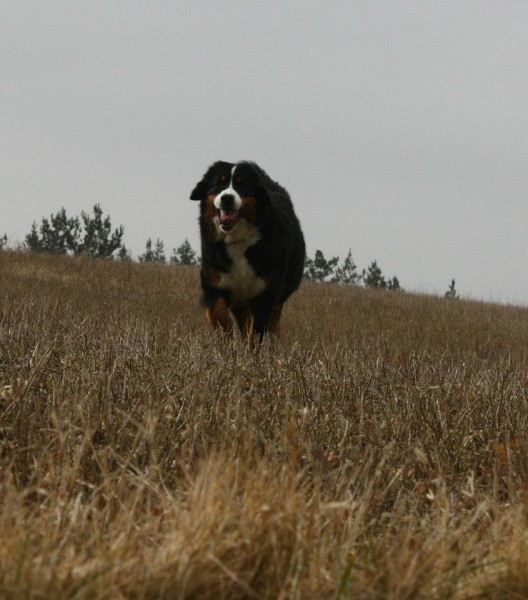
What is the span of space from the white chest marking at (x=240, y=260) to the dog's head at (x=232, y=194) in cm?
7

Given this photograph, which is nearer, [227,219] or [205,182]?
[227,219]

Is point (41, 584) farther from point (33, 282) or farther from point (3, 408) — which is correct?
point (33, 282)

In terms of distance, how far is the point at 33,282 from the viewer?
50.7 feet

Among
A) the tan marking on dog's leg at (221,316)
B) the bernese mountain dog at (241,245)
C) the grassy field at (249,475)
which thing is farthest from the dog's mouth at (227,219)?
the grassy field at (249,475)

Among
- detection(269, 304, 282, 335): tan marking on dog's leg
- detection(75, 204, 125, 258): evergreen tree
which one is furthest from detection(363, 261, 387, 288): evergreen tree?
detection(269, 304, 282, 335): tan marking on dog's leg

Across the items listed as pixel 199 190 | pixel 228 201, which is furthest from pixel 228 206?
pixel 199 190

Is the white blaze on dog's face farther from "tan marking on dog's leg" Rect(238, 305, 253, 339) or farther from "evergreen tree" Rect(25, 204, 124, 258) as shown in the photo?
"evergreen tree" Rect(25, 204, 124, 258)

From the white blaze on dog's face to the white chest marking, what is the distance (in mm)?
105

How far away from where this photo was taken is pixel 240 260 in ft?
24.9

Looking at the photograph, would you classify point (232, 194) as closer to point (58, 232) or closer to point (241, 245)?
point (241, 245)

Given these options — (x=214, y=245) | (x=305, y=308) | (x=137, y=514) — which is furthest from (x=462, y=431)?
(x=305, y=308)

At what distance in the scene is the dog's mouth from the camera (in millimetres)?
7430

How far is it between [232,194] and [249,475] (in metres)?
5.24

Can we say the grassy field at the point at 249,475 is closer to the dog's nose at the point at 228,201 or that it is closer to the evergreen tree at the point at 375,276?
the dog's nose at the point at 228,201
